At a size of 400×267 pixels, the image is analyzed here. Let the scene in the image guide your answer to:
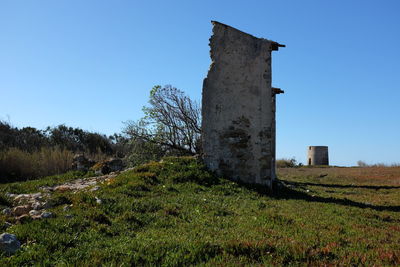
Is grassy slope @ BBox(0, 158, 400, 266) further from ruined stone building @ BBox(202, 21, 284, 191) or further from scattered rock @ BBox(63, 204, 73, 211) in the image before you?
ruined stone building @ BBox(202, 21, 284, 191)

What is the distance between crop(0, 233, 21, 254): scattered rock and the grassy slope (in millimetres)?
97

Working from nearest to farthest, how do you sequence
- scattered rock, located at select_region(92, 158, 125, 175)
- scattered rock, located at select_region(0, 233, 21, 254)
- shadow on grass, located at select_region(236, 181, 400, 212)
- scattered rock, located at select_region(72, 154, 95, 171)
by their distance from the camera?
1. scattered rock, located at select_region(0, 233, 21, 254)
2. shadow on grass, located at select_region(236, 181, 400, 212)
3. scattered rock, located at select_region(92, 158, 125, 175)
4. scattered rock, located at select_region(72, 154, 95, 171)

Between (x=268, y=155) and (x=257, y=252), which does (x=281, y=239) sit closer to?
(x=257, y=252)

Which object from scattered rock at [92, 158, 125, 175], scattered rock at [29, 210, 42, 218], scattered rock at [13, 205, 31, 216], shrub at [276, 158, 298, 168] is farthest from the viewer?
shrub at [276, 158, 298, 168]

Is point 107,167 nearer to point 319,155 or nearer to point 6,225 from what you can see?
point 6,225

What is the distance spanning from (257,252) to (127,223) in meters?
2.23

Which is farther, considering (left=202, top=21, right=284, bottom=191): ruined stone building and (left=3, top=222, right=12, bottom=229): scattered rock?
(left=202, top=21, right=284, bottom=191): ruined stone building

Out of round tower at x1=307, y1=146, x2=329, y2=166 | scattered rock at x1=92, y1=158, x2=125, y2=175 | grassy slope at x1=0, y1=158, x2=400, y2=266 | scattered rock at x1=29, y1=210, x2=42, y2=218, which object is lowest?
grassy slope at x1=0, y1=158, x2=400, y2=266

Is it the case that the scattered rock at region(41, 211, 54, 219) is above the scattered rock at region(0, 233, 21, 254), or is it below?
above

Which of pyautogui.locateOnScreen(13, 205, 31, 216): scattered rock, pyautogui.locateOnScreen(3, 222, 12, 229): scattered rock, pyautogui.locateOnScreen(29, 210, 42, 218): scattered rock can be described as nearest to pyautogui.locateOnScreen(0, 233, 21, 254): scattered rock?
pyautogui.locateOnScreen(3, 222, 12, 229): scattered rock

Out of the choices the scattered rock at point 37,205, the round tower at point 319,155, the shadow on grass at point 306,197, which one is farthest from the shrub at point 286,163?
A: the scattered rock at point 37,205

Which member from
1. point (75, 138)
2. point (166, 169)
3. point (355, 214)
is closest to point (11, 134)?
point (75, 138)

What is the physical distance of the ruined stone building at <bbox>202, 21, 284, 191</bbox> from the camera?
446 inches

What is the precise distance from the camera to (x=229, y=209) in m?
7.38
